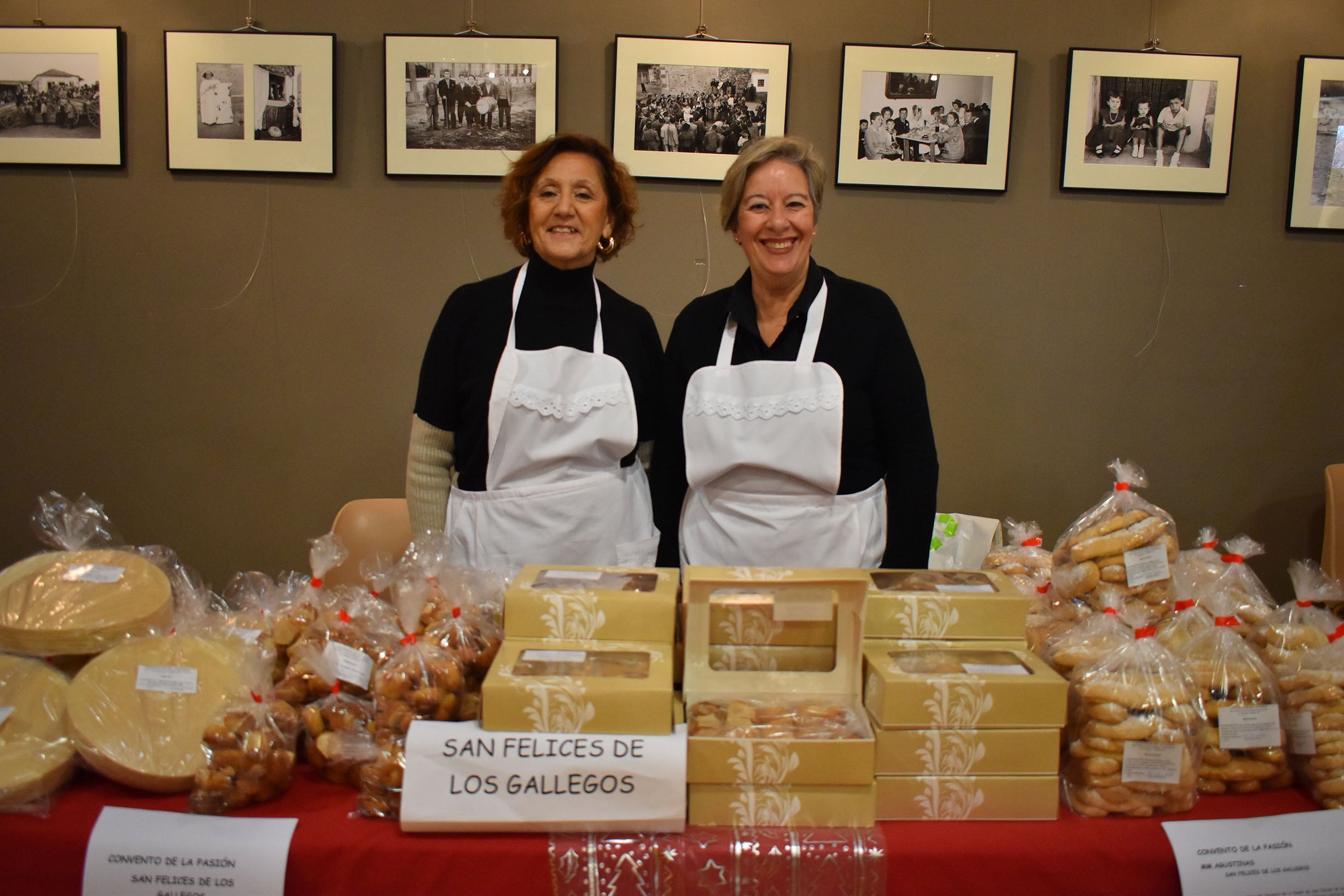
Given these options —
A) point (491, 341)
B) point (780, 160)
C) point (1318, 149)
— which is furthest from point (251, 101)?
point (1318, 149)

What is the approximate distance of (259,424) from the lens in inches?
117

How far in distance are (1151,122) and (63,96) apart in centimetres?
374

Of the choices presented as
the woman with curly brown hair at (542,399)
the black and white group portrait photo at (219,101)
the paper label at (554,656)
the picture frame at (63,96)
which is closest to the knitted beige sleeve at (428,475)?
the woman with curly brown hair at (542,399)

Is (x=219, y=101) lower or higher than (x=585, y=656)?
higher

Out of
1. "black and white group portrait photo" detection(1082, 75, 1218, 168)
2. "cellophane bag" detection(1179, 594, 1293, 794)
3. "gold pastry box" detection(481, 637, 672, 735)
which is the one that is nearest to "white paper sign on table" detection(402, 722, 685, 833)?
"gold pastry box" detection(481, 637, 672, 735)

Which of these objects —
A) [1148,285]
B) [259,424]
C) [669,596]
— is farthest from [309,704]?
[1148,285]

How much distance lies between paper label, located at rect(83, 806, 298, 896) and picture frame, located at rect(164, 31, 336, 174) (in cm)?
239

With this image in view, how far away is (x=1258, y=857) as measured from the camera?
104cm

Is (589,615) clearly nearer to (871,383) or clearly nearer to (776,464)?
(776,464)

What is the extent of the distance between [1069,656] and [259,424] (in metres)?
2.75

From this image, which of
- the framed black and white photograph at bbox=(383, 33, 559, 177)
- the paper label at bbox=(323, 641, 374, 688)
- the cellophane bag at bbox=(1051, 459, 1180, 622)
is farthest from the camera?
the framed black and white photograph at bbox=(383, 33, 559, 177)

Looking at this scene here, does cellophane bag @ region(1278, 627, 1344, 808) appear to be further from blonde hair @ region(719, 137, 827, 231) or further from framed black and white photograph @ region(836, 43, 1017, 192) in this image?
framed black and white photograph @ region(836, 43, 1017, 192)

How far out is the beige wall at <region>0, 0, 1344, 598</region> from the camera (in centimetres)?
285

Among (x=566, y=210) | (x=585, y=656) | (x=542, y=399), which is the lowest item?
(x=585, y=656)
